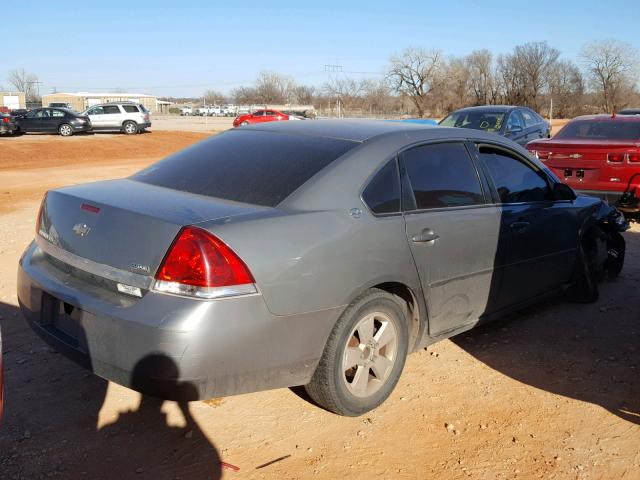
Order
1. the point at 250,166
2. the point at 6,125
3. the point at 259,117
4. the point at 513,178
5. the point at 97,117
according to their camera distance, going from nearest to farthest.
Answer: the point at 250,166 < the point at 513,178 < the point at 6,125 < the point at 97,117 < the point at 259,117

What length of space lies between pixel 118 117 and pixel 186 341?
1320 inches

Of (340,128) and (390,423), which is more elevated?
(340,128)

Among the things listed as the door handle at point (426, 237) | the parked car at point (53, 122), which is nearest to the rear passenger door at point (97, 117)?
the parked car at point (53, 122)

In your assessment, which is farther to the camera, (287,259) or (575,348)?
(575,348)

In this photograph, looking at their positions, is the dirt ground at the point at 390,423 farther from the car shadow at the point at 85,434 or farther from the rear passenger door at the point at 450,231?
the rear passenger door at the point at 450,231

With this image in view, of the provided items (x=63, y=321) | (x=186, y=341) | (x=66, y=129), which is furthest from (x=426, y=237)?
(x=66, y=129)

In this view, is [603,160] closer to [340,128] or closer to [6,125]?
[340,128]

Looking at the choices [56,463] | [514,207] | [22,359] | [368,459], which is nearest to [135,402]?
[56,463]

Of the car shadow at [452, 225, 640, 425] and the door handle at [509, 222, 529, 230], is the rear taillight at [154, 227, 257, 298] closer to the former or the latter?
the car shadow at [452, 225, 640, 425]

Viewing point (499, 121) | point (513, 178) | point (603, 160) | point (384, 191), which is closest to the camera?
point (384, 191)

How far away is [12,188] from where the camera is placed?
539 inches

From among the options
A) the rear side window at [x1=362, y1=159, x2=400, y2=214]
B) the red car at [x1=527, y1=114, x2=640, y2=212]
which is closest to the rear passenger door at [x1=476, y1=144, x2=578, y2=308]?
the rear side window at [x1=362, y1=159, x2=400, y2=214]

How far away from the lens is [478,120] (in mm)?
13477

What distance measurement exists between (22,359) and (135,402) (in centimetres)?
103
